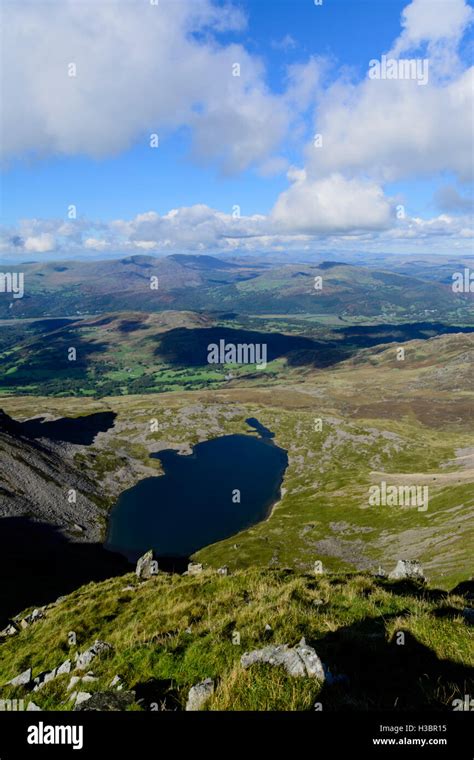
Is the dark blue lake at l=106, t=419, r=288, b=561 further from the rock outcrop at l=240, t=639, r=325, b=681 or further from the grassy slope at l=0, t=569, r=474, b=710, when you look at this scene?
the rock outcrop at l=240, t=639, r=325, b=681

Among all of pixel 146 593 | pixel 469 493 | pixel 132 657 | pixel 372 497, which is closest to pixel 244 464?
pixel 372 497

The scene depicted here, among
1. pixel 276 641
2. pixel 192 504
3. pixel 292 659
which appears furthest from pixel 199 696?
pixel 192 504

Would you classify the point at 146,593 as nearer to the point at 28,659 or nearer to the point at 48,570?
the point at 28,659

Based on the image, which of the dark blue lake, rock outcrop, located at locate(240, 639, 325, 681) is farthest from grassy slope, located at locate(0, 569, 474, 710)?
the dark blue lake

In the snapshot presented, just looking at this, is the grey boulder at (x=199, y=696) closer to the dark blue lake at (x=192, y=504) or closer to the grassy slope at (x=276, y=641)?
the grassy slope at (x=276, y=641)

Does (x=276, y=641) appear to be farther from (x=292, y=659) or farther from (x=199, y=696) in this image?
(x=199, y=696)

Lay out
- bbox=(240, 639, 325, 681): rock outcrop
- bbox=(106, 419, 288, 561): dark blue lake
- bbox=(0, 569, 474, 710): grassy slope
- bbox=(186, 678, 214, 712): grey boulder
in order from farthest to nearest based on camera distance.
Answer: bbox=(106, 419, 288, 561): dark blue lake → bbox=(240, 639, 325, 681): rock outcrop → bbox=(186, 678, 214, 712): grey boulder → bbox=(0, 569, 474, 710): grassy slope

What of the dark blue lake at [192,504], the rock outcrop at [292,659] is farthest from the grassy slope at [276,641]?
the dark blue lake at [192,504]
